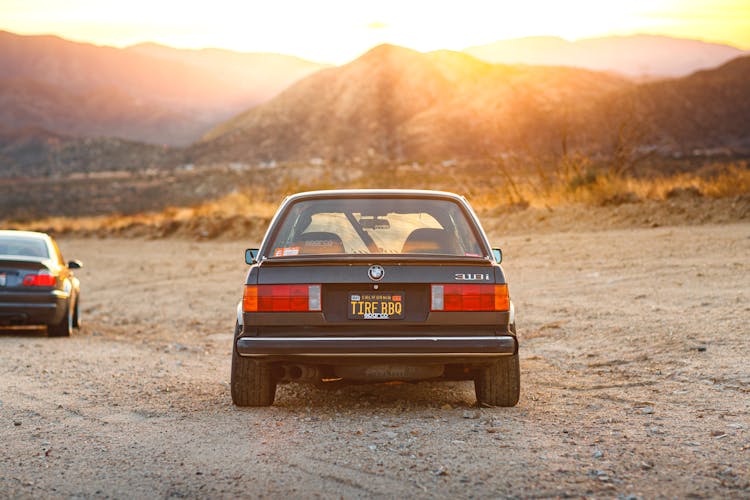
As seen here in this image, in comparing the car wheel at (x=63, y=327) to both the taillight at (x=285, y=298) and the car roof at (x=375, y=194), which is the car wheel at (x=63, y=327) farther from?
the taillight at (x=285, y=298)

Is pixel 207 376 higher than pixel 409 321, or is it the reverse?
pixel 409 321

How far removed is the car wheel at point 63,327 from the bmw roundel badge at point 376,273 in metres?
7.58

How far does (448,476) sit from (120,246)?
2777cm

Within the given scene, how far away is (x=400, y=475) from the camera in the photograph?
5.15m

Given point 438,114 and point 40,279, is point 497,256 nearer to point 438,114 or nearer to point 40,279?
point 40,279

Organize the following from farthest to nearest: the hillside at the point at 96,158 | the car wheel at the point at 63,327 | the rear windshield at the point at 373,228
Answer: the hillside at the point at 96,158 → the car wheel at the point at 63,327 → the rear windshield at the point at 373,228

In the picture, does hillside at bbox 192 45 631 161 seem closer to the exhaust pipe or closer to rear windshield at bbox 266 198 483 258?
rear windshield at bbox 266 198 483 258

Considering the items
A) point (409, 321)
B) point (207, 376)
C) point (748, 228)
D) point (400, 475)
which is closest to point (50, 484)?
point (400, 475)

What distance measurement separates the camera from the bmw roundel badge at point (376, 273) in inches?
250

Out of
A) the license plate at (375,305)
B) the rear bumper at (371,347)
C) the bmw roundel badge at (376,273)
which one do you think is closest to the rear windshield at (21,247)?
the rear bumper at (371,347)

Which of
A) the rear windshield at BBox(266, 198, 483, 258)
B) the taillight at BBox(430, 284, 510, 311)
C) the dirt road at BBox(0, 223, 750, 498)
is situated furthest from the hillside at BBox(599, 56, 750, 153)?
the taillight at BBox(430, 284, 510, 311)

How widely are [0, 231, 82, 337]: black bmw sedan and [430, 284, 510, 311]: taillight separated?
760 cm

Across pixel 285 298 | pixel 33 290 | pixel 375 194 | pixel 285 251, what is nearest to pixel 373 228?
pixel 375 194

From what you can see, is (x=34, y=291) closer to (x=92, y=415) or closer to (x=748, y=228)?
(x=92, y=415)
